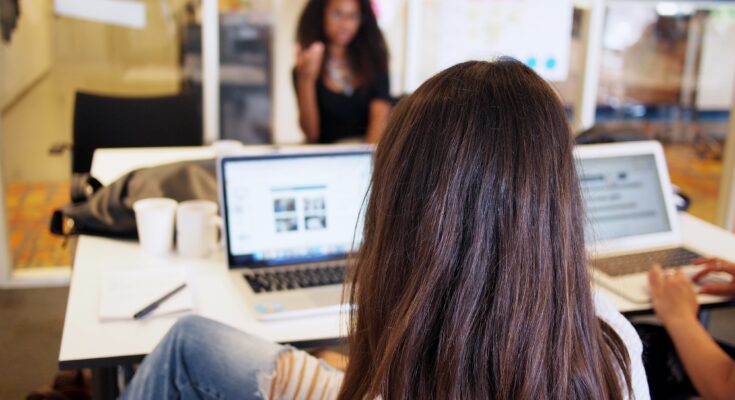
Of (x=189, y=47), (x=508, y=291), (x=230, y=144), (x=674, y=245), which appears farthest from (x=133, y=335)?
(x=189, y=47)

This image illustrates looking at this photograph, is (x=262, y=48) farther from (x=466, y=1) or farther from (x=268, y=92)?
(x=466, y=1)

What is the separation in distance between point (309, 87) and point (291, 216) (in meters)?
1.57

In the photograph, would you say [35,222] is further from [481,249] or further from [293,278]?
[481,249]

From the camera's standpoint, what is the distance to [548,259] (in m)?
0.91

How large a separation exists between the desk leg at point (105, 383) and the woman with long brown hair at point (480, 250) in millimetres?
801

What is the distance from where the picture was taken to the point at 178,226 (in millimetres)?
1841

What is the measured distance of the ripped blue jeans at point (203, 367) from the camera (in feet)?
4.06

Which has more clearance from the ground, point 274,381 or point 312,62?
point 312,62

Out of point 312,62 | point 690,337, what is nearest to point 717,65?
point 312,62

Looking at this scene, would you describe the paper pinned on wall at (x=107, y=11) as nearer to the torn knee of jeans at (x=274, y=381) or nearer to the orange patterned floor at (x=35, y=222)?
the orange patterned floor at (x=35, y=222)

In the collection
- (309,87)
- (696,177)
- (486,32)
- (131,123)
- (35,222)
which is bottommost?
(35,222)

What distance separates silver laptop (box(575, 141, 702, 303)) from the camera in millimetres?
1922

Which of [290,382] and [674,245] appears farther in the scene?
[674,245]

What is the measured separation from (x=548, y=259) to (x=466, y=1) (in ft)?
9.62
